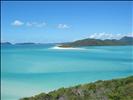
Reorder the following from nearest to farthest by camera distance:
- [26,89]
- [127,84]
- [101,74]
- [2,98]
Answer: [127,84]
[2,98]
[26,89]
[101,74]

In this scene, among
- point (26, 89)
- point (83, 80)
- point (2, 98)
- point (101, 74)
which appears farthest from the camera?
point (101, 74)

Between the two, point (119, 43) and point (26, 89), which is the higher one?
point (119, 43)

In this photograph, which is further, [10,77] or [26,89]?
[10,77]

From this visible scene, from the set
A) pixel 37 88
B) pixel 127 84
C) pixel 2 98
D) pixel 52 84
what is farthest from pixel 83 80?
pixel 127 84

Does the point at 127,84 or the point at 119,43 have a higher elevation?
the point at 119,43

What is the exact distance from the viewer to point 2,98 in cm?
709

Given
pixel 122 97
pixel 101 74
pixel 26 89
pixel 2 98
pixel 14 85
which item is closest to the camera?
pixel 122 97

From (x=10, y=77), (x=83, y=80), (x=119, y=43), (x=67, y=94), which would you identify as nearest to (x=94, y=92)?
(x=67, y=94)

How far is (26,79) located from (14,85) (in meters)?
1.31

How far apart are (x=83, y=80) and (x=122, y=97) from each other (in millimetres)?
4802

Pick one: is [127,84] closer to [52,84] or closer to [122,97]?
[122,97]

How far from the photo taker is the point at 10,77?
10297mm

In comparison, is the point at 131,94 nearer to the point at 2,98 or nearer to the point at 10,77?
the point at 2,98

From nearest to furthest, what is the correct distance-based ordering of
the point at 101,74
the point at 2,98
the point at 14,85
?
the point at 2,98
the point at 14,85
the point at 101,74
